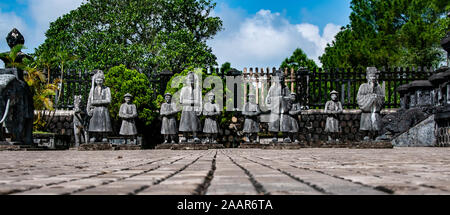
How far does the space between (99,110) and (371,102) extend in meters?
8.43

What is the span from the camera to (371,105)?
13.4 m

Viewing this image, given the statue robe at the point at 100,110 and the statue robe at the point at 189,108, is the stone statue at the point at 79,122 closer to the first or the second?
the statue robe at the point at 100,110

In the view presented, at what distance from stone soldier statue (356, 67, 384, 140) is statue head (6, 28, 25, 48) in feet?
35.2

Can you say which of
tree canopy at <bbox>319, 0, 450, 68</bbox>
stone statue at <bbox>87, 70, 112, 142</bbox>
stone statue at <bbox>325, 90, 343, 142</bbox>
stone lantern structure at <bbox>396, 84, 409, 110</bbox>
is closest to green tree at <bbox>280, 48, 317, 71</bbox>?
tree canopy at <bbox>319, 0, 450, 68</bbox>

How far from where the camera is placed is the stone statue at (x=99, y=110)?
13.3m

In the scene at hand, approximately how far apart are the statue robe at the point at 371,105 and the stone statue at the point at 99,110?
7.89 m

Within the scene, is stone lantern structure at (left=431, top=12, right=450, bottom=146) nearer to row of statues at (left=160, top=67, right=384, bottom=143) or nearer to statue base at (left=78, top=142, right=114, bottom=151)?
row of statues at (left=160, top=67, right=384, bottom=143)

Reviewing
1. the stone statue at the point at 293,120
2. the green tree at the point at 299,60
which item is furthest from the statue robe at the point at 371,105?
the green tree at the point at 299,60

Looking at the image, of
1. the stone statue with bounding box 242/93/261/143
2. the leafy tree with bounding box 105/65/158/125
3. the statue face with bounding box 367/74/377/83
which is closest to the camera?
the statue face with bounding box 367/74/377/83

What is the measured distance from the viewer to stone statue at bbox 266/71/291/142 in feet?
44.5

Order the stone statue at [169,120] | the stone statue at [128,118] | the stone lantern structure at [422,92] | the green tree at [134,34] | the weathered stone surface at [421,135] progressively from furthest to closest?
the green tree at [134,34] → the stone lantern structure at [422,92] → the weathered stone surface at [421,135] → the stone statue at [128,118] → the stone statue at [169,120]

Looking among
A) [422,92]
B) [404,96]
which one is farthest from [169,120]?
[404,96]

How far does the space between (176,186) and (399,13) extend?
32.2 m
